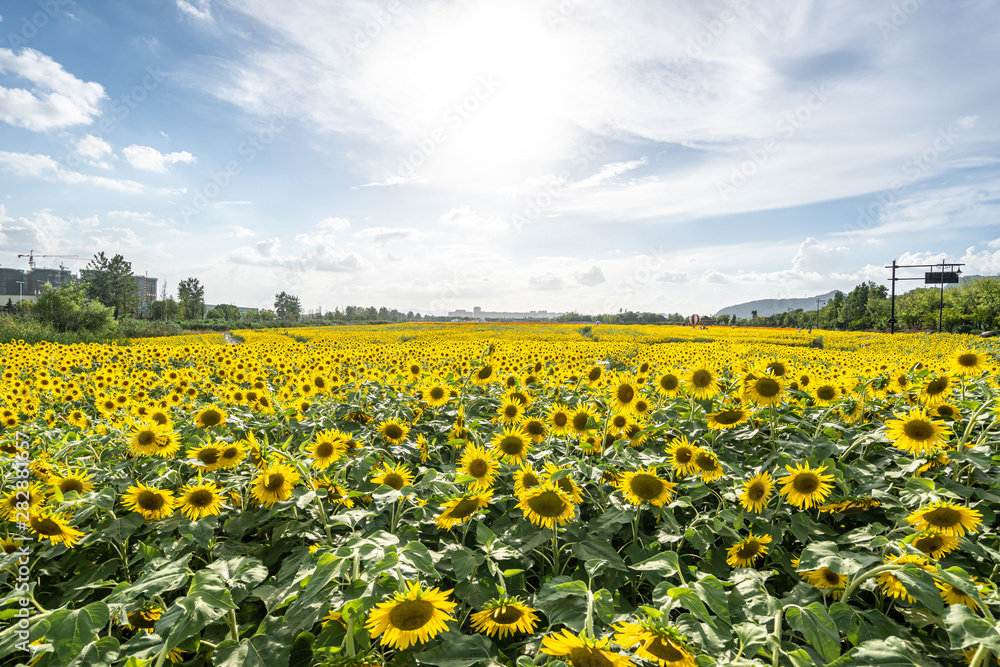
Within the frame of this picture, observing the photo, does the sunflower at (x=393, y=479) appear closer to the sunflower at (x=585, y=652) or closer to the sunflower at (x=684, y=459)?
the sunflower at (x=585, y=652)

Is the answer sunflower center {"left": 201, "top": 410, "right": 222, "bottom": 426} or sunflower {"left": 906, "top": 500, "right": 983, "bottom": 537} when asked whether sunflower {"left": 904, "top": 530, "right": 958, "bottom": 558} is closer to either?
sunflower {"left": 906, "top": 500, "right": 983, "bottom": 537}

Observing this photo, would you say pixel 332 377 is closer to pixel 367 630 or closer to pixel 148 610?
pixel 148 610

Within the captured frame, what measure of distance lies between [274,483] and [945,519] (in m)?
3.13

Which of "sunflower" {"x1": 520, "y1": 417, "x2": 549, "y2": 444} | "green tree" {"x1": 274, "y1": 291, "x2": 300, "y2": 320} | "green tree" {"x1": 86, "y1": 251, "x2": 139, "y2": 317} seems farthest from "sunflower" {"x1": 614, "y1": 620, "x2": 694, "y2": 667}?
"green tree" {"x1": 274, "y1": 291, "x2": 300, "y2": 320}

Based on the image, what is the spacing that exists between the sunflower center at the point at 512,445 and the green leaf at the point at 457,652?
135cm

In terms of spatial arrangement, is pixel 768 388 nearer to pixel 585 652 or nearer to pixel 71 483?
pixel 585 652

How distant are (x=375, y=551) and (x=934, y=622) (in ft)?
6.94

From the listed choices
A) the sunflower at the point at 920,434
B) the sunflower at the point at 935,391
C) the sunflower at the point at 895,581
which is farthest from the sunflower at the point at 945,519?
the sunflower at the point at 935,391

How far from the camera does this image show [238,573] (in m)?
1.78

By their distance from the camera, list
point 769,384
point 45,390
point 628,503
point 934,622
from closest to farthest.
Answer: point 934,622 < point 628,503 < point 769,384 < point 45,390

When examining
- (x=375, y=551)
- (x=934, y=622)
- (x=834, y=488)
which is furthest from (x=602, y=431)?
(x=375, y=551)

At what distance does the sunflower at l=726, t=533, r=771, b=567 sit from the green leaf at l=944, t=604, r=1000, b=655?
76cm

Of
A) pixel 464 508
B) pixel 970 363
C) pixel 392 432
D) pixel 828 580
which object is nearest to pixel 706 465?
pixel 828 580

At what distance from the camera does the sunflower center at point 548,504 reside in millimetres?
2062
